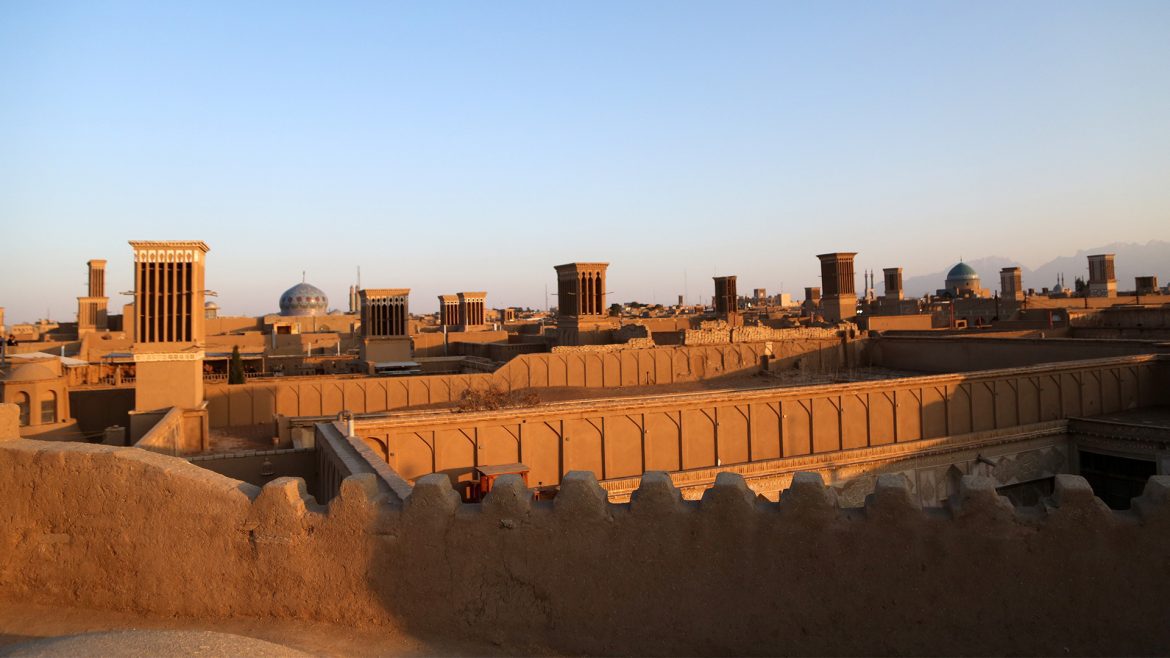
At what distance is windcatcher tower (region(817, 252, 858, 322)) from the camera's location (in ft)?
A: 149

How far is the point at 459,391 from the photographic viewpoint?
24.8 metres

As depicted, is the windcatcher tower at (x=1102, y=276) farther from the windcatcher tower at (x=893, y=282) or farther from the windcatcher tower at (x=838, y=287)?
the windcatcher tower at (x=838, y=287)

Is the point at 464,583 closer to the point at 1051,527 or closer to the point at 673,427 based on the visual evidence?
the point at 1051,527

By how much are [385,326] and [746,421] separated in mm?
21722

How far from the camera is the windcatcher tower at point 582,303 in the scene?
36219 millimetres

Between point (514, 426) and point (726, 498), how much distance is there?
9680mm

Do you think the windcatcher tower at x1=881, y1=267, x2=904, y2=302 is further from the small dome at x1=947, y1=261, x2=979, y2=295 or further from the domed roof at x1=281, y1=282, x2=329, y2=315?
the domed roof at x1=281, y1=282, x2=329, y2=315

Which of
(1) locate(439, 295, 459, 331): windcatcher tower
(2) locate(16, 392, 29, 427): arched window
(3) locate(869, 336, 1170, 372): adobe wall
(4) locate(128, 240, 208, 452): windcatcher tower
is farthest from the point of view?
(1) locate(439, 295, 459, 331): windcatcher tower

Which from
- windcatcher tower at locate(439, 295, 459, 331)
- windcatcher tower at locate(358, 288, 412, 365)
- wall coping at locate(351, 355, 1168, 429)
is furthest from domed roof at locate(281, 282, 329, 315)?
wall coping at locate(351, 355, 1168, 429)

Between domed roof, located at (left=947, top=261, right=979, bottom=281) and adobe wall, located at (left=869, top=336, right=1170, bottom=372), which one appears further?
domed roof, located at (left=947, top=261, right=979, bottom=281)

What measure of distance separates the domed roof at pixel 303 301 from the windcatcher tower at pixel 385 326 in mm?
42592

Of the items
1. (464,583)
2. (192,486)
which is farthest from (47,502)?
(464,583)

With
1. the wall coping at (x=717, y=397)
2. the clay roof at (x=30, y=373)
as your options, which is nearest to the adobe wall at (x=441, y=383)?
the clay roof at (x=30, y=373)

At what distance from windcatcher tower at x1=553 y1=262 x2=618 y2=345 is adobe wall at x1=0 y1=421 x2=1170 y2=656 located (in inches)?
1176
